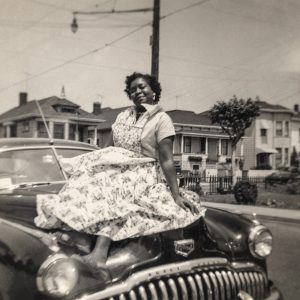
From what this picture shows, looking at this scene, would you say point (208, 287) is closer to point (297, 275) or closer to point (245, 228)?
point (245, 228)

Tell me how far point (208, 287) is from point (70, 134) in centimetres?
2930

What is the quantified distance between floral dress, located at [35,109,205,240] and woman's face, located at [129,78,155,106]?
0.43 m

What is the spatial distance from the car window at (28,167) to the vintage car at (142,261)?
29 cm

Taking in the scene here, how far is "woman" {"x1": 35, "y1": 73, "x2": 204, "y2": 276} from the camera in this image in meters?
2.34

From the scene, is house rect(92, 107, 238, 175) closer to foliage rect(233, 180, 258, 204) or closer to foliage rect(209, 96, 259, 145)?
foliage rect(209, 96, 259, 145)

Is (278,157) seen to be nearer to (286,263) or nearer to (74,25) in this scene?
(74,25)

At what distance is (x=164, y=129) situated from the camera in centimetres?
286

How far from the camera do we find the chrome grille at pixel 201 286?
6.83 ft

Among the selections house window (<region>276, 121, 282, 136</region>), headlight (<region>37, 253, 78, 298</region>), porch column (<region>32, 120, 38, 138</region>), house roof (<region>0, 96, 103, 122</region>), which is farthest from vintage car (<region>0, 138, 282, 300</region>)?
house window (<region>276, 121, 282, 136</region>)

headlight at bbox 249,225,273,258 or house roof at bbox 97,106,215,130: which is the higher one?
house roof at bbox 97,106,215,130

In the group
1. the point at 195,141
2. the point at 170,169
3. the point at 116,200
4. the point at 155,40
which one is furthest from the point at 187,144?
the point at 116,200

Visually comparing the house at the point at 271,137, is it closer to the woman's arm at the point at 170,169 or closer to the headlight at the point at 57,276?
the woman's arm at the point at 170,169

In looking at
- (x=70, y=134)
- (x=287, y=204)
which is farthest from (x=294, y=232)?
(x=70, y=134)

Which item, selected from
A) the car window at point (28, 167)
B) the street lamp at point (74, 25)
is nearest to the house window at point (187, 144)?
the street lamp at point (74, 25)
